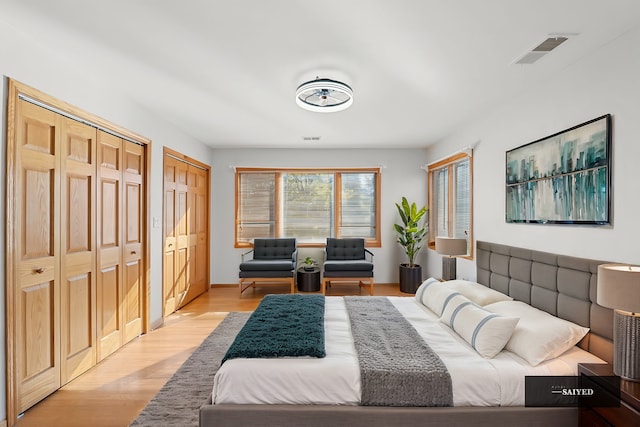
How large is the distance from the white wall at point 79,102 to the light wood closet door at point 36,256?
0.32 feet

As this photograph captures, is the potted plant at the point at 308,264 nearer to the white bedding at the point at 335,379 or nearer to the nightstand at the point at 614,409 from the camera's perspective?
the white bedding at the point at 335,379

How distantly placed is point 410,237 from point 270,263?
2420 mm

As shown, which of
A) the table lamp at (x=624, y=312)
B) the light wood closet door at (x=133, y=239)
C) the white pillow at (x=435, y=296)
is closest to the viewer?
the table lamp at (x=624, y=312)

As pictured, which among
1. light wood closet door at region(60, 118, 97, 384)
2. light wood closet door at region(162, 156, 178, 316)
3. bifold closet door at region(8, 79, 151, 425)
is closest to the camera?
bifold closet door at region(8, 79, 151, 425)

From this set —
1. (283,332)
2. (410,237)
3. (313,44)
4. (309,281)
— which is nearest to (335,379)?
(283,332)

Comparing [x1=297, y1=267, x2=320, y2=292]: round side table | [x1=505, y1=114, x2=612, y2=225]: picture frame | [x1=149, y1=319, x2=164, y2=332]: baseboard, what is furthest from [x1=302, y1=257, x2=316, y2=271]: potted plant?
[x1=505, y1=114, x2=612, y2=225]: picture frame

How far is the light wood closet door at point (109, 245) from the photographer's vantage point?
3141 mm

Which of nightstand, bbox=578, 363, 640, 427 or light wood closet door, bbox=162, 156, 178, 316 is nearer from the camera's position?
nightstand, bbox=578, 363, 640, 427

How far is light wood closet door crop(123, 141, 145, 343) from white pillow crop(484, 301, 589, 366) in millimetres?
3512

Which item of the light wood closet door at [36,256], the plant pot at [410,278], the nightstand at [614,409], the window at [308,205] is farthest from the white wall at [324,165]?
the nightstand at [614,409]

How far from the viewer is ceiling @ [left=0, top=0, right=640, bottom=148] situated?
6.53ft

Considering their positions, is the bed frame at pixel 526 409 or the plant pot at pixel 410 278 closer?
the bed frame at pixel 526 409

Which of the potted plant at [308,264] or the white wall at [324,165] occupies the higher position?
the white wall at [324,165]

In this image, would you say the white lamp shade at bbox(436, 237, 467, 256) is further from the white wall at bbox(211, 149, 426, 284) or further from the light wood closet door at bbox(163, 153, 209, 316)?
the light wood closet door at bbox(163, 153, 209, 316)
